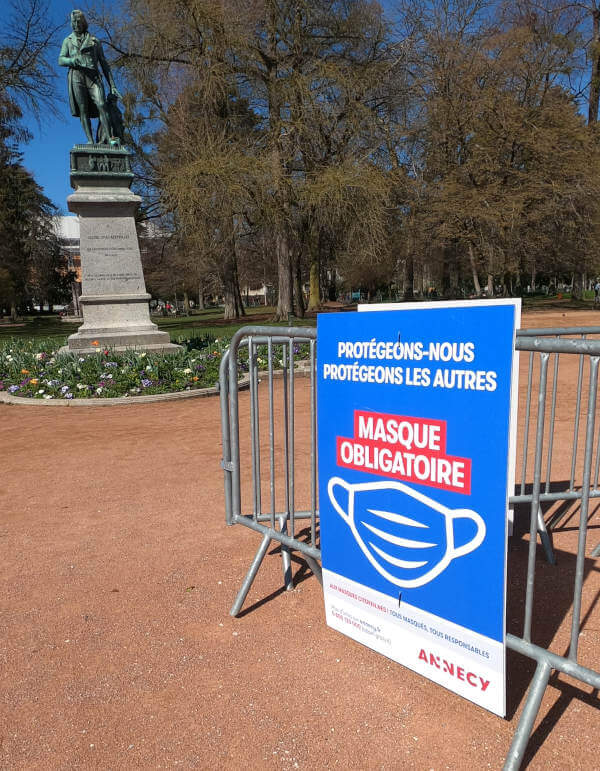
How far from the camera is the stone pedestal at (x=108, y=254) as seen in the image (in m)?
12.5

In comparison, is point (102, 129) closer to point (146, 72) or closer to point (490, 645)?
point (146, 72)

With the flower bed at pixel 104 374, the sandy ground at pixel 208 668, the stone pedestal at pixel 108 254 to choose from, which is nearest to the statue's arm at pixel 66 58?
the stone pedestal at pixel 108 254

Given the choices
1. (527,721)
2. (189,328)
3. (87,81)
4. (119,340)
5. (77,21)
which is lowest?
(189,328)

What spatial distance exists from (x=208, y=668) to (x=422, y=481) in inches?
56.8

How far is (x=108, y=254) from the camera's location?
12742mm

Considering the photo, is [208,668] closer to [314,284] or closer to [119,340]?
[119,340]

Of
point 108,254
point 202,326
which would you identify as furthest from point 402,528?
point 202,326

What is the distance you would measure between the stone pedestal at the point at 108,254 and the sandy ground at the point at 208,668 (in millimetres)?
8352

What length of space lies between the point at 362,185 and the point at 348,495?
18.2 meters

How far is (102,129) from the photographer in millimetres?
13266

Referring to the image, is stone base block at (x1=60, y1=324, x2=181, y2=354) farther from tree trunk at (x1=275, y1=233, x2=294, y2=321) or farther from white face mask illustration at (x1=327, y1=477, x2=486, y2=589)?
tree trunk at (x1=275, y1=233, x2=294, y2=321)

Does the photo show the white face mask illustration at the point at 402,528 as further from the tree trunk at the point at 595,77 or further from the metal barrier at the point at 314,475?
the tree trunk at the point at 595,77

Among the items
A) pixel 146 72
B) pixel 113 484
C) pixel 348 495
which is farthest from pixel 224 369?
pixel 146 72

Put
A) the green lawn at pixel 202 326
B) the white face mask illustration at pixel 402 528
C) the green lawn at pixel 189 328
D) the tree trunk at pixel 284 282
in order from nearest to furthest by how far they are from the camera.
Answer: the white face mask illustration at pixel 402 528, the green lawn at pixel 189 328, the green lawn at pixel 202 326, the tree trunk at pixel 284 282
